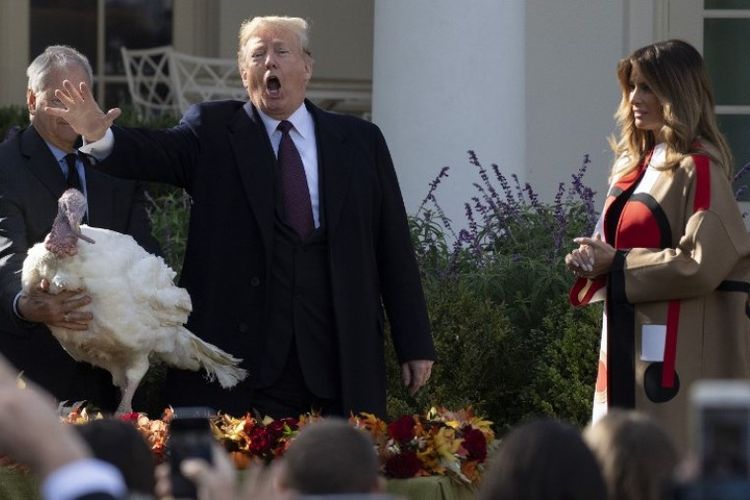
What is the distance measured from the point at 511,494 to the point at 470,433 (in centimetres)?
254

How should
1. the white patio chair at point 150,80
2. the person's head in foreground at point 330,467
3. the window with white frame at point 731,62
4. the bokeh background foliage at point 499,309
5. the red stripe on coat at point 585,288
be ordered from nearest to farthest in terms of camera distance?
the person's head in foreground at point 330,467 < the red stripe on coat at point 585,288 < the bokeh background foliage at point 499,309 < the window with white frame at point 731,62 < the white patio chair at point 150,80

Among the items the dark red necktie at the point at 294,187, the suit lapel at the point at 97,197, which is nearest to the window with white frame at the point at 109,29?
the suit lapel at the point at 97,197

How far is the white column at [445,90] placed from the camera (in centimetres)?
892

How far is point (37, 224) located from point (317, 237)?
103cm

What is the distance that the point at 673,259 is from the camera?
5.25 m

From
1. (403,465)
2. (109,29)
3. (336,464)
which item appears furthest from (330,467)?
(109,29)

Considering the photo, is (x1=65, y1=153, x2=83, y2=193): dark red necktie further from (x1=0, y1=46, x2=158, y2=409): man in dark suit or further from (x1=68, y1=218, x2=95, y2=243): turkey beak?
(x1=68, y1=218, x2=95, y2=243): turkey beak

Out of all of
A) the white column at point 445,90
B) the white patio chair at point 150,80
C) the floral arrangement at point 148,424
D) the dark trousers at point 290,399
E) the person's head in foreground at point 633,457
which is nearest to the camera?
the person's head in foreground at point 633,457

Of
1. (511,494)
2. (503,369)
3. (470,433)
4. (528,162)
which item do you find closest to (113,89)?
(528,162)

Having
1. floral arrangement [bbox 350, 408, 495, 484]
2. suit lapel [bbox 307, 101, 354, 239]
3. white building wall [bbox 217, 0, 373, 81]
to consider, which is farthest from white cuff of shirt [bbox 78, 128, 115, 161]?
white building wall [bbox 217, 0, 373, 81]

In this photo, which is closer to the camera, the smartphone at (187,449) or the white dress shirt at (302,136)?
the smartphone at (187,449)

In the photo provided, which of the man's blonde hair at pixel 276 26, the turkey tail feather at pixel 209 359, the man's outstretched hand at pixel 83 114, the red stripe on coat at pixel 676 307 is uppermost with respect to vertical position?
the man's blonde hair at pixel 276 26

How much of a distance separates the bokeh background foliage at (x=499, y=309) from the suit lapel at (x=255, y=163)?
4.87ft

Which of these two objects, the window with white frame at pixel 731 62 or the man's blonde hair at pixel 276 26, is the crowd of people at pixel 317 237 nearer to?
the man's blonde hair at pixel 276 26
